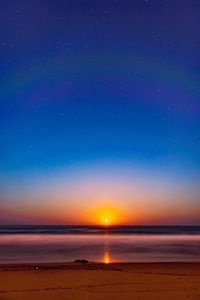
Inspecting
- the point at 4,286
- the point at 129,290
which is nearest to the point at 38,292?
the point at 4,286

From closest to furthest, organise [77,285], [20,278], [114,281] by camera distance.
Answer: [77,285] < [114,281] < [20,278]

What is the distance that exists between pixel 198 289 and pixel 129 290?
1.89 m

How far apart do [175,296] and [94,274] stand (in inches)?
182

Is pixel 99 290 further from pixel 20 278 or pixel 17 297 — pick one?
pixel 20 278

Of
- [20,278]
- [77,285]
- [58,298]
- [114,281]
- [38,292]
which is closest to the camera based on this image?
[58,298]

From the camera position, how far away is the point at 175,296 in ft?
30.9

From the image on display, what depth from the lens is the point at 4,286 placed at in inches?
436

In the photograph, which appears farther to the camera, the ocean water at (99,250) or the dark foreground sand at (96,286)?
the ocean water at (99,250)

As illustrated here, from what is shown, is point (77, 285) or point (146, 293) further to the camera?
point (77, 285)

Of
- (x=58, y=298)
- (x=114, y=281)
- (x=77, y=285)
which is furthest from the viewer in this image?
(x=114, y=281)

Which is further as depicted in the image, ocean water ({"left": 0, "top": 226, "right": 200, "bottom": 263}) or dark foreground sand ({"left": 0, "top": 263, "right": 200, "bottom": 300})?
ocean water ({"left": 0, "top": 226, "right": 200, "bottom": 263})

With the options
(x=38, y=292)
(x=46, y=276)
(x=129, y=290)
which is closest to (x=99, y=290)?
(x=129, y=290)

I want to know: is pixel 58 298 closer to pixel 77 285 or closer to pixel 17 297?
pixel 17 297

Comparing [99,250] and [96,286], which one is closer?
[96,286]
